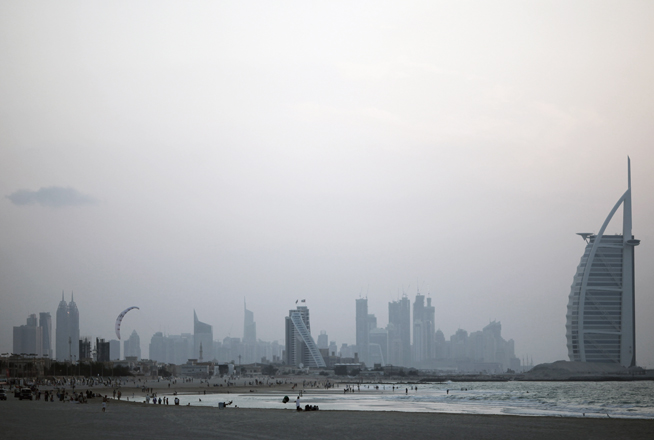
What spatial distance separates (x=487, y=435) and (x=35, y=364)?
139551mm

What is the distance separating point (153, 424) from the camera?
110ft

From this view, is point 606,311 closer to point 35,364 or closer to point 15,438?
point 35,364

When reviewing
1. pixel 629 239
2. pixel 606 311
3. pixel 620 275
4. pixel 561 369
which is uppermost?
pixel 629 239

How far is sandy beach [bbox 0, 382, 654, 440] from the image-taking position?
95.6 feet

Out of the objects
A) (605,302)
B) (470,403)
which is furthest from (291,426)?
(605,302)

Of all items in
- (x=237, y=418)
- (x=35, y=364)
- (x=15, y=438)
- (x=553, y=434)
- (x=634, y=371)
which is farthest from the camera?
(x=634, y=371)

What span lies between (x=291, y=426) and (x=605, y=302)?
17227 cm

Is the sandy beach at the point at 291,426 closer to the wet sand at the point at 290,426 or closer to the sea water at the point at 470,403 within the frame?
the wet sand at the point at 290,426

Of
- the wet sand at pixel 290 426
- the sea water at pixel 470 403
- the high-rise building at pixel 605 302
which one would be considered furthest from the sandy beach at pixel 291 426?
the high-rise building at pixel 605 302

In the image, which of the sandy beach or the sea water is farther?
the sea water

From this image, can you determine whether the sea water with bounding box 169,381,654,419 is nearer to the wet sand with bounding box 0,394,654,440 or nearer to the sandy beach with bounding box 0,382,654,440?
the sandy beach with bounding box 0,382,654,440

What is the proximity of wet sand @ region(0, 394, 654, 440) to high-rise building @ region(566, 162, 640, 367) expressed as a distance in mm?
152968

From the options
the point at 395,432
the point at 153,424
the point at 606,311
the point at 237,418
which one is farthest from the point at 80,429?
the point at 606,311

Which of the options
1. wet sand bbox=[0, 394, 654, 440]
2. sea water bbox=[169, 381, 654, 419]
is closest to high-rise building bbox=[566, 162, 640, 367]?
sea water bbox=[169, 381, 654, 419]
